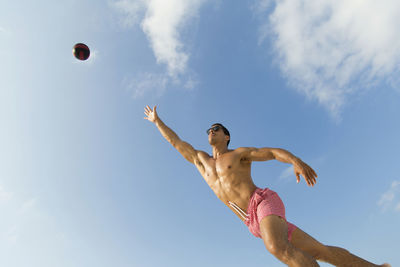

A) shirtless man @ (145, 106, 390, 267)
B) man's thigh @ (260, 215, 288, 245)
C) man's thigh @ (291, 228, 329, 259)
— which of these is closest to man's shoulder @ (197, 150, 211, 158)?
shirtless man @ (145, 106, 390, 267)

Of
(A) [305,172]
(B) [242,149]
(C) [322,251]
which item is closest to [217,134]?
(B) [242,149]

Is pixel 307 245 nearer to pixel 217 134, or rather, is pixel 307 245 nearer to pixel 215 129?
pixel 217 134

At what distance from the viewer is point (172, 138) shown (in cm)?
827

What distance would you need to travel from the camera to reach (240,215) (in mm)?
6324

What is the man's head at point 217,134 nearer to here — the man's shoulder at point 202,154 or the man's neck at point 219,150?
the man's neck at point 219,150

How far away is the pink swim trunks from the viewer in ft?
18.4

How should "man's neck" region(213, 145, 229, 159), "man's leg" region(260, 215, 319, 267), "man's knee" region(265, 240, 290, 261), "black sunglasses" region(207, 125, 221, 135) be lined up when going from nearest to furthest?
"man's leg" region(260, 215, 319, 267), "man's knee" region(265, 240, 290, 261), "man's neck" region(213, 145, 229, 159), "black sunglasses" region(207, 125, 221, 135)

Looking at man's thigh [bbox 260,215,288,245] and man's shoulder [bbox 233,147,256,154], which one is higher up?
man's shoulder [bbox 233,147,256,154]

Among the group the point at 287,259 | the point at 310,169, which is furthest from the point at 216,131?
the point at 287,259

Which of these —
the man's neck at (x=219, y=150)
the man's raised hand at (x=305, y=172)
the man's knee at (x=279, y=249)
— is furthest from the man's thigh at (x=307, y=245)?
the man's neck at (x=219, y=150)

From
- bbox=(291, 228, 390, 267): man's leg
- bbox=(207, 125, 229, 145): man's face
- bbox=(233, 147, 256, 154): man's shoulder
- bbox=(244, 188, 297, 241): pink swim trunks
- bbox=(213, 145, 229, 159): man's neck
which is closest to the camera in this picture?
bbox=(244, 188, 297, 241): pink swim trunks

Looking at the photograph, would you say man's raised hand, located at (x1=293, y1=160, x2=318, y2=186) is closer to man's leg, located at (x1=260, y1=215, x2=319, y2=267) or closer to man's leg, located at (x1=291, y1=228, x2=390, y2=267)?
man's leg, located at (x1=260, y1=215, x2=319, y2=267)

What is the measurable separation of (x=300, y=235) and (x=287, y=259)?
1.25m

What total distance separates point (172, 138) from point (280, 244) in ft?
14.0
